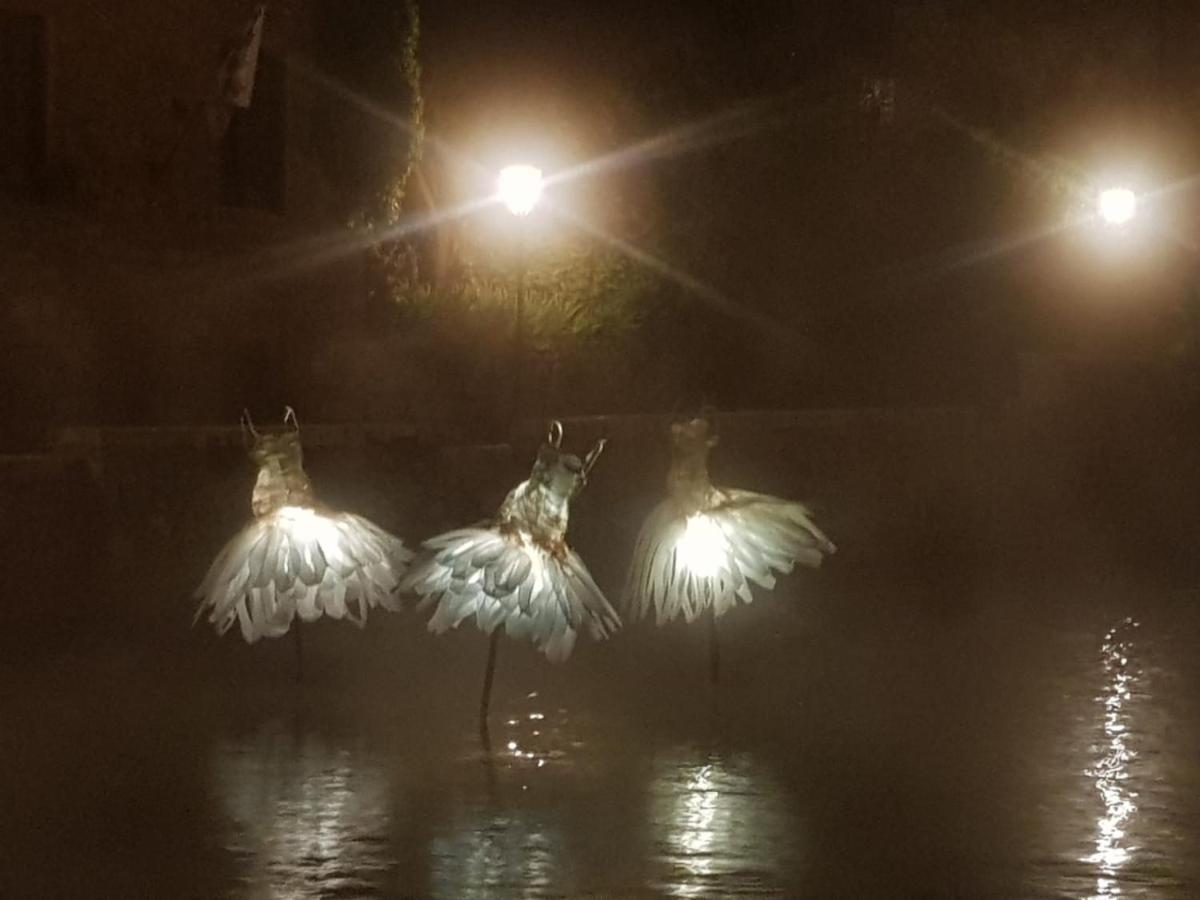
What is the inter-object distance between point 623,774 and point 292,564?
6.52 ft

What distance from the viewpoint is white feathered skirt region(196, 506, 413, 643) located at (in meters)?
10.6

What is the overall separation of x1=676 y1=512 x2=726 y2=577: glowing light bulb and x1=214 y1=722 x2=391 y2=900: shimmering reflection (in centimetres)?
190

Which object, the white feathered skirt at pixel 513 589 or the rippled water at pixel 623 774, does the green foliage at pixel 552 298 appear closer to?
the rippled water at pixel 623 774

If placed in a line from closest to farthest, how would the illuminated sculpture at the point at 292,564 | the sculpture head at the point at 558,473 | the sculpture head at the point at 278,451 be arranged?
the sculpture head at the point at 558,473
the illuminated sculpture at the point at 292,564
the sculpture head at the point at 278,451

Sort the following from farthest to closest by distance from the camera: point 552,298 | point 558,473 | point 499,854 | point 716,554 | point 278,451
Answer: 1. point 552,298
2. point 278,451
3. point 716,554
4. point 558,473
5. point 499,854

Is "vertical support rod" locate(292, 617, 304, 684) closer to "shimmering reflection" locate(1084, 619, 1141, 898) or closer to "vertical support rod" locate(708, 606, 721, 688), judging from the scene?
"vertical support rod" locate(708, 606, 721, 688)

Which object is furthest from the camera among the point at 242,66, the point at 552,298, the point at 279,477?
the point at 552,298

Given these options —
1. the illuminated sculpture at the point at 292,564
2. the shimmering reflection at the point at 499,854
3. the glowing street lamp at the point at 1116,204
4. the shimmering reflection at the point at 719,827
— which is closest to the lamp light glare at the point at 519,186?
the illuminated sculpture at the point at 292,564

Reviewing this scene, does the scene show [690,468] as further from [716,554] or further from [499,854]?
[499,854]

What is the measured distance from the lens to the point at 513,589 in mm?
9852

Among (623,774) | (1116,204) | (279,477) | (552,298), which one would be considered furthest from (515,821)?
(1116,204)

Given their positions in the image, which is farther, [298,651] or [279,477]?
[298,651]

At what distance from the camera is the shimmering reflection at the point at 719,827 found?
26.5 feet

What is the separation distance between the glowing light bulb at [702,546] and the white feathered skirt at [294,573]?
57.9 inches
